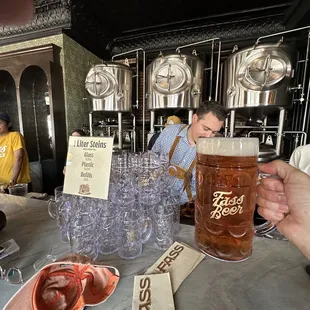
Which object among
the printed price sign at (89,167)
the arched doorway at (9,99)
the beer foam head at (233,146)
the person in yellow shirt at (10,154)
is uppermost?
the arched doorway at (9,99)

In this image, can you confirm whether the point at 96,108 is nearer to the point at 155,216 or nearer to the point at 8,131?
the point at 8,131

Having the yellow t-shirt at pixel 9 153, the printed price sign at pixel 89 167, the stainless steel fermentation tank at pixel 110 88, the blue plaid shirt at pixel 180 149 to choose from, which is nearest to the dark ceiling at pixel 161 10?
the stainless steel fermentation tank at pixel 110 88

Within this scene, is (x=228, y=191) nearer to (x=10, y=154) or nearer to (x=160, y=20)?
(x=10, y=154)

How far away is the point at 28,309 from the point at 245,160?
50 centimetres

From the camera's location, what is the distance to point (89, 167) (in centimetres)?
62

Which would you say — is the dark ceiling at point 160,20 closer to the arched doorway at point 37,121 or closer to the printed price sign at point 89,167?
the arched doorway at point 37,121

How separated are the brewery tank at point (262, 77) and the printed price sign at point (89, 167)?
1.83 metres

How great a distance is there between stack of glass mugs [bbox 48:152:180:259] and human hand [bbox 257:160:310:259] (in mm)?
288

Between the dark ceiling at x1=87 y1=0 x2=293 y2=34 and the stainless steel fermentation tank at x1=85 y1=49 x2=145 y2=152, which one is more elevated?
the dark ceiling at x1=87 y1=0 x2=293 y2=34

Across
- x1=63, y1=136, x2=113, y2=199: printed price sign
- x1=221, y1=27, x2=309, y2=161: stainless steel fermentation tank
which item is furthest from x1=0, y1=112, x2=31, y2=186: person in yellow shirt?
x1=221, y1=27, x2=309, y2=161: stainless steel fermentation tank

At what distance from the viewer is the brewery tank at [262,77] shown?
6.14 feet

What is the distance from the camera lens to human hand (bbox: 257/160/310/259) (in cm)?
47

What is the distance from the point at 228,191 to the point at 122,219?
0.33 meters

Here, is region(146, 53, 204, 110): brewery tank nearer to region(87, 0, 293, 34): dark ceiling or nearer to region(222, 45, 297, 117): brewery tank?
region(222, 45, 297, 117): brewery tank
